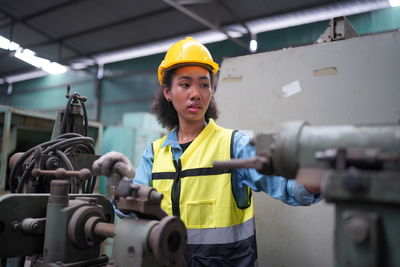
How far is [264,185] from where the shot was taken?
104cm

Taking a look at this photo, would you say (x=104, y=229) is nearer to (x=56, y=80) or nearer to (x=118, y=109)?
(x=118, y=109)

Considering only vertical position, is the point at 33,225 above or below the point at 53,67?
below

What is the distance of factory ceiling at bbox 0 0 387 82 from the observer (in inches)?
191

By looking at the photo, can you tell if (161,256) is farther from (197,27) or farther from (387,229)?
(197,27)

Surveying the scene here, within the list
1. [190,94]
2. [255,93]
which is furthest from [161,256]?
[255,93]

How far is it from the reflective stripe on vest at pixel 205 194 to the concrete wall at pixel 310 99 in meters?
0.35

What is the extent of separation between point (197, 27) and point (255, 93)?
4361mm

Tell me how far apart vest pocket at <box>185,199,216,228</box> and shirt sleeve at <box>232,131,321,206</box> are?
103mm

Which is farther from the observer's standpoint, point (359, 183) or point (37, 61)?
point (37, 61)

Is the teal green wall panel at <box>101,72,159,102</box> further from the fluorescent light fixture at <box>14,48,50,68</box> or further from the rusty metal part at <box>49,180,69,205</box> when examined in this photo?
the rusty metal part at <box>49,180,69,205</box>

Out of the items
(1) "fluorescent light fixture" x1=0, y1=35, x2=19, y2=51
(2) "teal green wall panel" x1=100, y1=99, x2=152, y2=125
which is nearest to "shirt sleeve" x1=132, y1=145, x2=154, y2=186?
(1) "fluorescent light fixture" x1=0, y1=35, x2=19, y2=51

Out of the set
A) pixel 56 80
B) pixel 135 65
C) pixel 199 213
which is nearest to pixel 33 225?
pixel 199 213

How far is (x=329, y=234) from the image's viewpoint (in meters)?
1.33

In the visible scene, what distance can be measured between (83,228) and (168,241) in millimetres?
242
